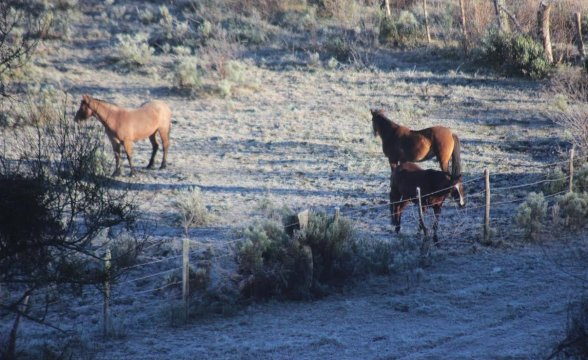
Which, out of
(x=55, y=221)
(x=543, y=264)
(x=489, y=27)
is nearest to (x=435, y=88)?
(x=489, y=27)

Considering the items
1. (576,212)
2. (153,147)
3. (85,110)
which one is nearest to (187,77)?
(153,147)

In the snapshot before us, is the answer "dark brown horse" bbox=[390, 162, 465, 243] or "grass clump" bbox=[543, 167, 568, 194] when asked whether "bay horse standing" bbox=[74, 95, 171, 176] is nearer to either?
"dark brown horse" bbox=[390, 162, 465, 243]

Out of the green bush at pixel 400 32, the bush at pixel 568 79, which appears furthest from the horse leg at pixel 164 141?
the green bush at pixel 400 32

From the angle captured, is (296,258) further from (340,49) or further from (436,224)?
(340,49)

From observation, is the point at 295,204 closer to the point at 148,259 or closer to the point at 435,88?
the point at 148,259

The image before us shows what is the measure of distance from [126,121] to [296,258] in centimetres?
599

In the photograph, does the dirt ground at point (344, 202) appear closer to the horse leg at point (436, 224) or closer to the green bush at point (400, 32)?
the horse leg at point (436, 224)

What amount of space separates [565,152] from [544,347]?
8.52 metres

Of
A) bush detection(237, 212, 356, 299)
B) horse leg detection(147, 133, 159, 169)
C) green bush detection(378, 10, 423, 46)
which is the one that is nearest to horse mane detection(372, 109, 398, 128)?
bush detection(237, 212, 356, 299)

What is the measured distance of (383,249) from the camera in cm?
1064

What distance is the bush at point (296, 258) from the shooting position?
9.91m

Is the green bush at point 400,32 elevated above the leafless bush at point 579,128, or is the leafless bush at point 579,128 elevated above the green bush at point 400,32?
the green bush at point 400,32

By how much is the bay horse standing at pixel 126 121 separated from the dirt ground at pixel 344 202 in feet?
2.15

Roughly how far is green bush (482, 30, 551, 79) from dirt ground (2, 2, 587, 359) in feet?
2.11
